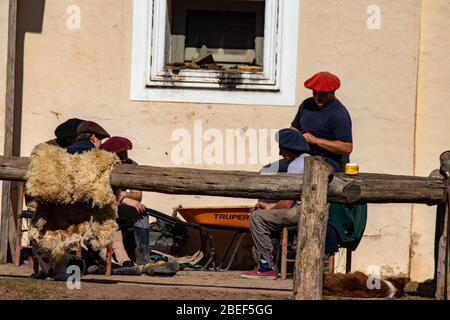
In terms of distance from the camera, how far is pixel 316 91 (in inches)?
457

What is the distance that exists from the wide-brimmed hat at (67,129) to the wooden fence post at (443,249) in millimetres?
3505

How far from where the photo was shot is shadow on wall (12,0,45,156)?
1215cm

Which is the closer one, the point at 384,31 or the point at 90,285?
the point at 90,285

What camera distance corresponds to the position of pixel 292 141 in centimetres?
1134

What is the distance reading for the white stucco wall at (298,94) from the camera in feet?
39.9

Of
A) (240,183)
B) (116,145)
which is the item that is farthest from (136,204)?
(240,183)

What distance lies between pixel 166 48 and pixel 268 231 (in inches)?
86.8

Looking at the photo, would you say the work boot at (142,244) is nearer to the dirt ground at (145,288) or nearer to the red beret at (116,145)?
the dirt ground at (145,288)

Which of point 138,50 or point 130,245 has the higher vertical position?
point 138,50

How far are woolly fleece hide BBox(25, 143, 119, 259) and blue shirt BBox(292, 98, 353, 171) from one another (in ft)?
8.21

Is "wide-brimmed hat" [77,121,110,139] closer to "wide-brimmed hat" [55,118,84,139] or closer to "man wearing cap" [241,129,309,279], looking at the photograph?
"wide-brimmed hat" [55,118,84,139]

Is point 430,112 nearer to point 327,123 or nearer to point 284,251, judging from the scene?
point 327,123
